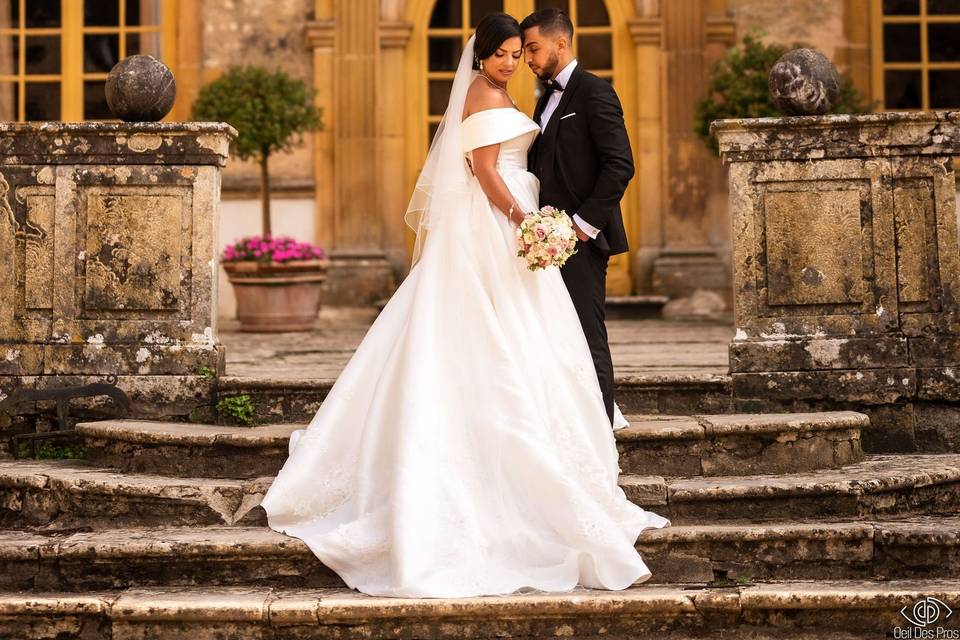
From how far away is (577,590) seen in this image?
3.69 meters

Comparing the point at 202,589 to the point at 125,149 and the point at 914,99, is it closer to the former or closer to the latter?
the point at 125,149

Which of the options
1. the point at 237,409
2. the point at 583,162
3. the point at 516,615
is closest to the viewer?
the point at 516,615

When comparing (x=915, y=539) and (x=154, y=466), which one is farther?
(x=154, y=466)

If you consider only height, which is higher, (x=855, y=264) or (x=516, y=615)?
(x=855, y=264)

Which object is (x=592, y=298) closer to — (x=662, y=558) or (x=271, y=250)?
(x=662, y=558)

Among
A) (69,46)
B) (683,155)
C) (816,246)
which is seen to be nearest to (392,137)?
(683,155)

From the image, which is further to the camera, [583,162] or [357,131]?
[357,131]

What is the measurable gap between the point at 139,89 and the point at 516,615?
9.75 feet

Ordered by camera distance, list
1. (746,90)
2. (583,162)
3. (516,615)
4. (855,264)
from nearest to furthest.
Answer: (516,615)
(583,162)
(855,264)
(746,90)

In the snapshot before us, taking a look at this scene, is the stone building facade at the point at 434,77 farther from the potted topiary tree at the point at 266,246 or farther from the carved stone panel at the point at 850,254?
the carved stone panel at the point at 850,254

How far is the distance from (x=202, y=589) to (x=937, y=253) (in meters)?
3.33

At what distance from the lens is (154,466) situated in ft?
15.3

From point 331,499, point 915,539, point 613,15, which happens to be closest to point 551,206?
point 331,499

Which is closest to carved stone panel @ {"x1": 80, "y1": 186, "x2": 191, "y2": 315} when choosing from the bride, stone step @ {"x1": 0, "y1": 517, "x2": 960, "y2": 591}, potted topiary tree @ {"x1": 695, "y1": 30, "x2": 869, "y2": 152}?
the bride
